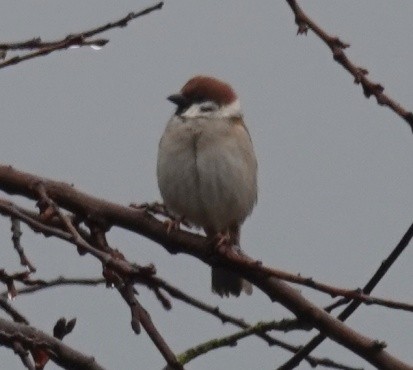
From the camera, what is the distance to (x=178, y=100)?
4773 mm

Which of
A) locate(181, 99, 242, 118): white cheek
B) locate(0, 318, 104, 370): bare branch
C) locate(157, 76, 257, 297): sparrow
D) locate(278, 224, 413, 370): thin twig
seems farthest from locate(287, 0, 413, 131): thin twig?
locate(181, 99, 242, 118): white cheek

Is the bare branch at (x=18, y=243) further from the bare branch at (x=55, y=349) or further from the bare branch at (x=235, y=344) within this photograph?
the bare branch at (x=235, y=344)

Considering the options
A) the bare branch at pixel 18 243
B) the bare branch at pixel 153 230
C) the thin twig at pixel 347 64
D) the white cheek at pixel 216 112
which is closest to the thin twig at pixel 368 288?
the bare branch at pixel 153 230

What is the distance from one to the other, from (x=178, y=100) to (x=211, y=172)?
0.66 meters

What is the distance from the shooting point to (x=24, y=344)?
2.22m

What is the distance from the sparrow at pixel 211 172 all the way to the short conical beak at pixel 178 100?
13cm

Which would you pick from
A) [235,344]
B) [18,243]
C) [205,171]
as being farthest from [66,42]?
[205,171]

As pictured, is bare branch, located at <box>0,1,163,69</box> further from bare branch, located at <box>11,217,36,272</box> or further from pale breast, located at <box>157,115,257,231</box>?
pale breast, located at <box>157,115,257,231</box>

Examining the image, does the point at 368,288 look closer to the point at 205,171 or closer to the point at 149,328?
the point at 149,328

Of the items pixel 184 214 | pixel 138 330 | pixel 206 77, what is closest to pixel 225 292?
pixel 184 214

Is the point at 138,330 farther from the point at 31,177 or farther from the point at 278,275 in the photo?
the point at 31,177

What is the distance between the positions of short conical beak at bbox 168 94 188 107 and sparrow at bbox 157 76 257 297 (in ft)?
0.42

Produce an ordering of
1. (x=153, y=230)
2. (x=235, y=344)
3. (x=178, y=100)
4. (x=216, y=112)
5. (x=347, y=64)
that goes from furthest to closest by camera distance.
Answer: (x=178, y=100) < (x=216, y=112) < (x=153, y=230) < (x=235, y=344) < (x=347, y=64)

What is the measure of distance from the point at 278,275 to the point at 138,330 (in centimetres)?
30
